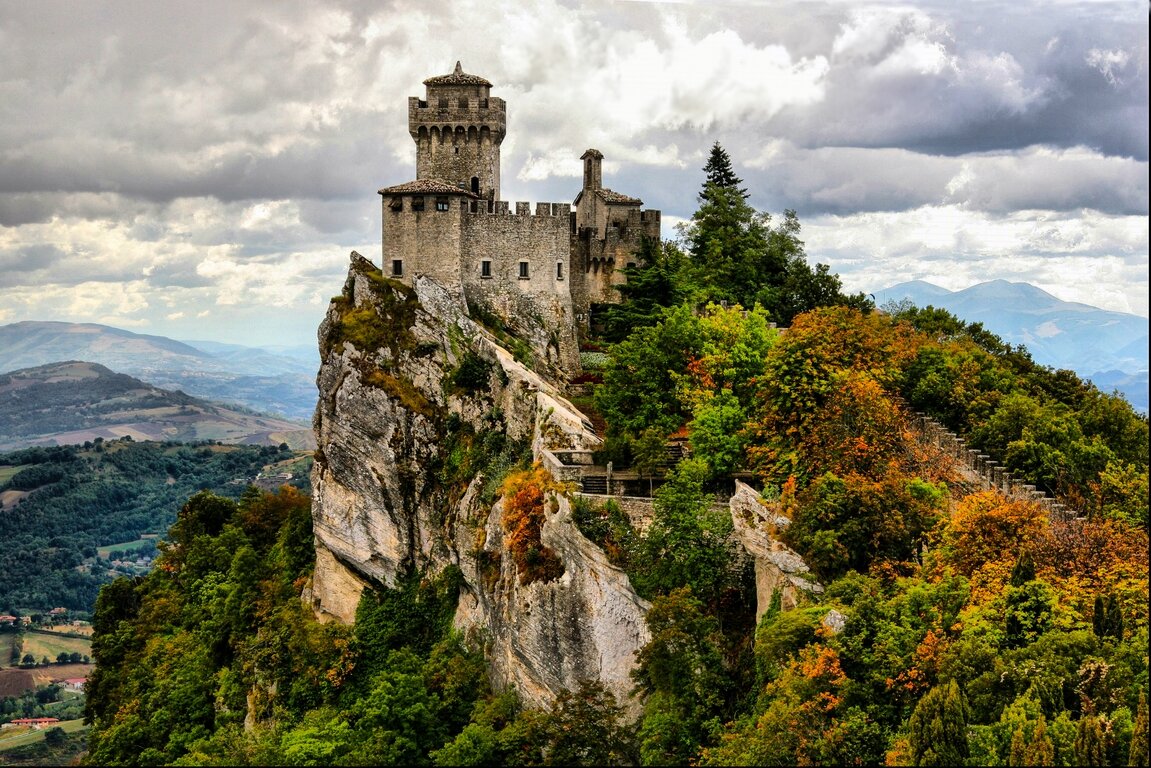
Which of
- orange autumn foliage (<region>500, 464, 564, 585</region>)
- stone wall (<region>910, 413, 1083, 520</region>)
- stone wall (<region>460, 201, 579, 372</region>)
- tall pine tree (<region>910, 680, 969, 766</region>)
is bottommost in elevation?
tall pine tree (<region>910, 680, 969, 766</region>)

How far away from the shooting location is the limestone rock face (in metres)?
44.8

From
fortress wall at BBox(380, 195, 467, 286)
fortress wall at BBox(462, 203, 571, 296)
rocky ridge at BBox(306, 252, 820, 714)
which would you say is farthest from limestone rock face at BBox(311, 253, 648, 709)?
fortress wall at BBox(462, 203, 571, 296)

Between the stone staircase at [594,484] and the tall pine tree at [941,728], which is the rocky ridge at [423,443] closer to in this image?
the stone staircase at [594,484]

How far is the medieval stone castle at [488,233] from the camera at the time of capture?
51594 millimetres

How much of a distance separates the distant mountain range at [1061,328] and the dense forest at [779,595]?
73921mm

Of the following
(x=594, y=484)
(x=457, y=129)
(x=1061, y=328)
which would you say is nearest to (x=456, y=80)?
(x=457, y=129)

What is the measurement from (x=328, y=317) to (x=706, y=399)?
18507 millimetres

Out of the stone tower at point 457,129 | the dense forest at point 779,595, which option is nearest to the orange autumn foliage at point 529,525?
the dense forest at point 779,595

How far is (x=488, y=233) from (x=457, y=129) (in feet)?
16.5

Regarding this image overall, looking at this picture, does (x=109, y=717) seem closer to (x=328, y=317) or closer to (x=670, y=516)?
(x=328, y=317)

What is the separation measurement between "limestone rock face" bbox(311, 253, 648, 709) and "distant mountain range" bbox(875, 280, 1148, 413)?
74.2 metres

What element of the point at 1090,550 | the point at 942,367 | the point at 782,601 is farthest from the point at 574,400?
the point at 1090,550

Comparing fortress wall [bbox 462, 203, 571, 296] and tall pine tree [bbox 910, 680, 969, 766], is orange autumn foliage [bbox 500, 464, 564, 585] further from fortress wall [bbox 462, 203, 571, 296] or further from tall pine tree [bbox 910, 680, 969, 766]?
tall pine tree [bbox 910, 680, 969, 766]

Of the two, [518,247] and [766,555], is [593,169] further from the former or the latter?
[766,555]
